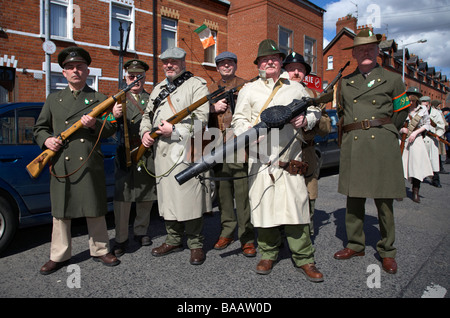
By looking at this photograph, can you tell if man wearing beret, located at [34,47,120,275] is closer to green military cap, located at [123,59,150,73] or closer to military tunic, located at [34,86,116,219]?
military tunic, located at [34,86,116,219]

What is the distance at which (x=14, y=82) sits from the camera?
10531 millimetres

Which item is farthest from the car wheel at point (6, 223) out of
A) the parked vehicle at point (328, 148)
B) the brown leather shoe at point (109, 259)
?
the parked vehicle at point (328, 148)

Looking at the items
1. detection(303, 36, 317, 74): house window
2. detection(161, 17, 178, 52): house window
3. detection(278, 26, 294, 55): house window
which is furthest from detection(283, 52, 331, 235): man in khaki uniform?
detection(303, 36, 317, 74): house window

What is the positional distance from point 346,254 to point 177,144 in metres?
2.12

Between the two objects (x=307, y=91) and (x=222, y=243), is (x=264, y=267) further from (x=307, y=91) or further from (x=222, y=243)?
(x=307, y=91)

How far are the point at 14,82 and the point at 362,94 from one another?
10.6 m

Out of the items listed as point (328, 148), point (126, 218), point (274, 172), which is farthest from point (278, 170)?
point (328, 148)

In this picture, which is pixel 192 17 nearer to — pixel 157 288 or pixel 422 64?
pixel 157 288

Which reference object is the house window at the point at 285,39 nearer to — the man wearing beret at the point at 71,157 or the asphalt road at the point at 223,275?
the asphalt road at the point at 223,275

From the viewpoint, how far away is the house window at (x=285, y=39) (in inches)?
707

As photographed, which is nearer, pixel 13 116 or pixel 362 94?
pixel 362 94

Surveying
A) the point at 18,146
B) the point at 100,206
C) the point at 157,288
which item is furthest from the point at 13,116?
the point at 157,288

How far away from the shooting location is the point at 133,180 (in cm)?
409
